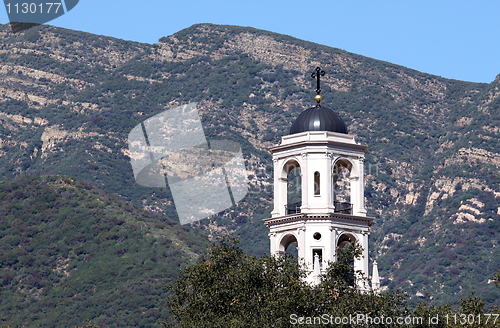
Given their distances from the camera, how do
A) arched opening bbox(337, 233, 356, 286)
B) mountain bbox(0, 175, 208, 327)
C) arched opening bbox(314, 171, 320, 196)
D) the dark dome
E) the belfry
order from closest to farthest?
arched opening bbox(337, 233, 356, 286) < the belfry < the dark dome < arched opening bbox(314, 171, 320, 196) < mountain bbox(0, 175, 208, 327)

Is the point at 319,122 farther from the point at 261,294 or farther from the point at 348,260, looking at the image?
the point at 261,294

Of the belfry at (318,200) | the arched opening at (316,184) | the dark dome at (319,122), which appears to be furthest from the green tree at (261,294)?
the dark dome at (319,122)

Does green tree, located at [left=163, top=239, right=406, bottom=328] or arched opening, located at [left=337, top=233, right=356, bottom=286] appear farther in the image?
arched opening, located at [left=337, top=233, right=356, bottom=286]

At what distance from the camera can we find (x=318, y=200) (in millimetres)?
64750

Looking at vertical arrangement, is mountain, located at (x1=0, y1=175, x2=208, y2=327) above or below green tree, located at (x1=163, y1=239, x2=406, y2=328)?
above

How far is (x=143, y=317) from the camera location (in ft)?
455

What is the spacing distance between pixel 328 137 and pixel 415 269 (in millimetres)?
108683

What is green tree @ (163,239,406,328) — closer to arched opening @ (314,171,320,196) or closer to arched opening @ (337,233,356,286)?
arched opening @ (337,233,356,286)

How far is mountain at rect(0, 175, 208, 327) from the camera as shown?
13975 cm

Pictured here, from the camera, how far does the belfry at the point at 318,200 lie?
6397cm

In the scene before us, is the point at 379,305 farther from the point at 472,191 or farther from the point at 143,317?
the point at 472,191

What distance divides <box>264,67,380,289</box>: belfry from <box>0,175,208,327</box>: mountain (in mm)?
67977

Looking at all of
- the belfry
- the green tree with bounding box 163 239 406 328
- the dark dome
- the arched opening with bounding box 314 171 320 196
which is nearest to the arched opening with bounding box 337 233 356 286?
the green tree with bounding box 163 239 406 328

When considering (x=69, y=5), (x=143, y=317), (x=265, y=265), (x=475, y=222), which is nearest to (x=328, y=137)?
(x=265, y=265)
